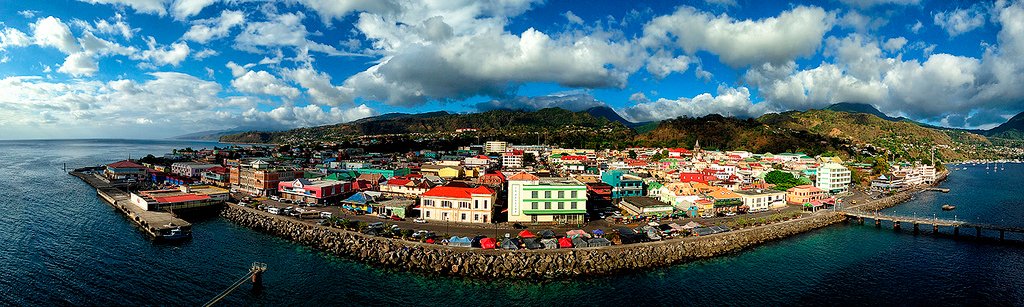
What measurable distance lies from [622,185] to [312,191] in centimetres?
3133

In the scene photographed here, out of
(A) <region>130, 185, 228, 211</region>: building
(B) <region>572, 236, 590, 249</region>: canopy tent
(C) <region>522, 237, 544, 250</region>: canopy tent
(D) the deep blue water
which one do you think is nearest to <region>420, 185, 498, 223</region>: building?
(C) <region>522, 237, 544, 250</region>: canopy tent

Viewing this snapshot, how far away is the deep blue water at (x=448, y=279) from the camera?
76.2 feet

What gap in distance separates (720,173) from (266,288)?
202 feet

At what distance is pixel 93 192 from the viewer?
5703cm

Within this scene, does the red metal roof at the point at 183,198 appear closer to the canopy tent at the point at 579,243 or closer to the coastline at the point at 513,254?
the coastline at the point at 513,254

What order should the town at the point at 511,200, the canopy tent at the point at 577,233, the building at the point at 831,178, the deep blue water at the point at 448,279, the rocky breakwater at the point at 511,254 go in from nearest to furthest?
1. the deep blue water at the point at 448,279
2. the rocky breakwater at the point at 511,254
3. the canopy tent at the point at 577,233
4. the town at the point at 511,200
5. the building at the point at 831,178

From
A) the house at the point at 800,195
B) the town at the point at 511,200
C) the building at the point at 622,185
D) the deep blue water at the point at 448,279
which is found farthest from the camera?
the house at the point at 800,195

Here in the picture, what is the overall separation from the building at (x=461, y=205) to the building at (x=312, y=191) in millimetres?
13889

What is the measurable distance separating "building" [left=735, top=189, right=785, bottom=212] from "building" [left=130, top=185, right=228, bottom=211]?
5098 centimetres

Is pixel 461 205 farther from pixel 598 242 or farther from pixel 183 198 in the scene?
pixel 183 198

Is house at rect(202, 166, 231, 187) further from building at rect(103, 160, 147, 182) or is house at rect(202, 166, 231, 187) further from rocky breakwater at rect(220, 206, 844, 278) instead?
rocky breakwater at rect(220, 206, 844, 278)

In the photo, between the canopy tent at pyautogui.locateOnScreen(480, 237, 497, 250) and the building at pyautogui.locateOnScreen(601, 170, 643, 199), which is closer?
the canopy tent at pyautogui.locateOnScreen(480, 237, 497, 250)

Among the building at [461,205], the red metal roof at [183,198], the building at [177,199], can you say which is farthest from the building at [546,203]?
the red metal roof at [183,198]

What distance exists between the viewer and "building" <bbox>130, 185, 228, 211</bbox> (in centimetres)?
4291
